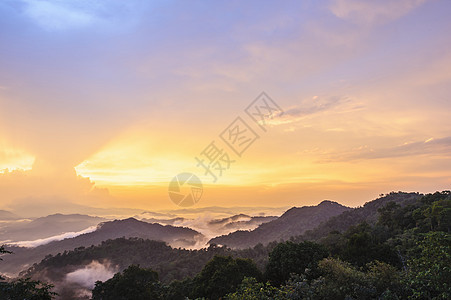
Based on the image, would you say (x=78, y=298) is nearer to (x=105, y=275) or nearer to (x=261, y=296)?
(x=105, y=275)

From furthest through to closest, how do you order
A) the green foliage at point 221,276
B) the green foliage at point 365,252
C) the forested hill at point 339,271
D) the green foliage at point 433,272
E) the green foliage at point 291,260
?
the green foliage at point 365,252 → the green foliage at point 291,260 → the green foliage at point 221,276 → the forested hill at point 339,271 → the green foliage at point 433,272

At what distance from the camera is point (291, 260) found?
43.2 meters

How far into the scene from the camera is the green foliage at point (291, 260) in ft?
139

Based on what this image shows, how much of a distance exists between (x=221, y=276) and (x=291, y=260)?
10.7m

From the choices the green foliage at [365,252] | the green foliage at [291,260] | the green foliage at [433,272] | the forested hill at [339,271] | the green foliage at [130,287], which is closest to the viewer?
the green foliage at [433,272]

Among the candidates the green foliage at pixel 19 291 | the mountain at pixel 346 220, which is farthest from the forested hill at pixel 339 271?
the mountain at pixel 346 220

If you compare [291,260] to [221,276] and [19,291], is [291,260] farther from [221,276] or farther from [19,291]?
[19,291]

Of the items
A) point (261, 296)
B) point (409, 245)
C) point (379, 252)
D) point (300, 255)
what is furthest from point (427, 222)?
point (261, 296)

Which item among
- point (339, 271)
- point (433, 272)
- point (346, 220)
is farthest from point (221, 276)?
point (346, 220)

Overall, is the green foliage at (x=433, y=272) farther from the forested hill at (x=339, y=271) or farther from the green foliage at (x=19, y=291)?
the green foliage at (x=19, y=291)

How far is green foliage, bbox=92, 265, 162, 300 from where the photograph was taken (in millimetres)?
45469

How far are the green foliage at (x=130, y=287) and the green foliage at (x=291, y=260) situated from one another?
1889 cm

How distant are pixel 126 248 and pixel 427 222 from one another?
538 ft

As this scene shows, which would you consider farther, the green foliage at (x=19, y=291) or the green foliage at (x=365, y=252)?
the green foliage at (x=365, y=252)
